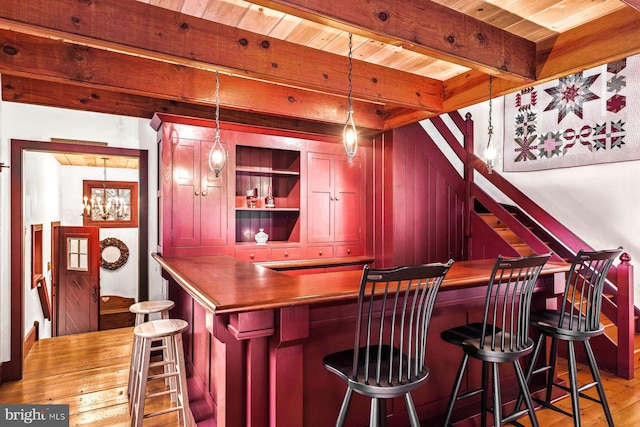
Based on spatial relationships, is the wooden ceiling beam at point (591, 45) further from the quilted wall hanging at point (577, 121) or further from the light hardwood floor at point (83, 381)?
the light hardwood floor at point (83, 381)

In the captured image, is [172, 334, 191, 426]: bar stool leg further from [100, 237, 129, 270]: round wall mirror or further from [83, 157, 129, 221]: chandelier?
[100, 237, 129, 270]: round wall mirror

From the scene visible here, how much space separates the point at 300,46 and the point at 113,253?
6.14m

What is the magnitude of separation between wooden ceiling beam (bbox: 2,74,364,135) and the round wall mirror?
4.28m

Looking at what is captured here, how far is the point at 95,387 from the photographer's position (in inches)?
118

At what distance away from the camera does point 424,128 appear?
4594 mm

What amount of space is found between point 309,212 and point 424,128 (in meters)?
1.82

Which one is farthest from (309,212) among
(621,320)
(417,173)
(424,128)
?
(621,320)

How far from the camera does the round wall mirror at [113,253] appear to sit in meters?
7.08

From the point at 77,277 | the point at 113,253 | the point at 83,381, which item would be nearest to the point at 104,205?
the point at 113,253

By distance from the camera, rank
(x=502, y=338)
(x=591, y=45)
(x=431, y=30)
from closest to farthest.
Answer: (x=502, y=338) < (x=431, y=30) < (x=591, y=45)

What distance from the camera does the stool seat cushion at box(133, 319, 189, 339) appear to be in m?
2.14
